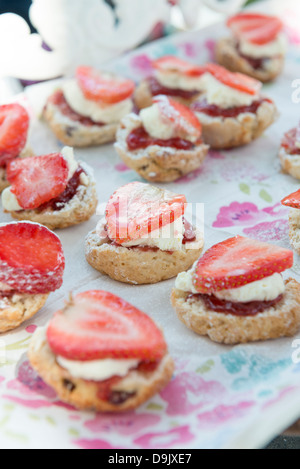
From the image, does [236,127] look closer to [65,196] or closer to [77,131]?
[77,131]

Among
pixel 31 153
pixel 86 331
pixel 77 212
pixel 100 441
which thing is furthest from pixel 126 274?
pixel 31 153

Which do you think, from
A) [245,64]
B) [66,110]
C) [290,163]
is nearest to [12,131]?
[66,110]

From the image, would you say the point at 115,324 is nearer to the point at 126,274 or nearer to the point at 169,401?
the point at 169,401

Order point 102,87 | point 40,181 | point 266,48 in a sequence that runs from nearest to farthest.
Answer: point 40,181 → point 102,87 → point 266,48

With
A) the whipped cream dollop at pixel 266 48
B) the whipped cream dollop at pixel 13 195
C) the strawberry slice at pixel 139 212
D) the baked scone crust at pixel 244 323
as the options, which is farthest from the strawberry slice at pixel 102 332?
the whipped cream dollop at pixel 266 48

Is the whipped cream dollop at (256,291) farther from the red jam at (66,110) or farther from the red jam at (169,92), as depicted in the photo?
the red jam at (169,92)
